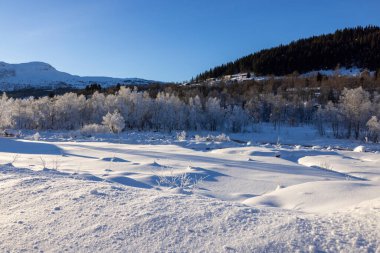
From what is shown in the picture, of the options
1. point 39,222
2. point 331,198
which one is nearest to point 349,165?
point 331,198

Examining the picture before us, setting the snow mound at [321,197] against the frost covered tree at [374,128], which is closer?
the snow mound at [321,197]

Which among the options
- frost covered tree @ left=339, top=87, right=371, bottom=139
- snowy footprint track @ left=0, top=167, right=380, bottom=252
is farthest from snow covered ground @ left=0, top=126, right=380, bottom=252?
frost covered tree @ left=339, top=87, right=371, bottom=139

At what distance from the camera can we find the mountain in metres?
122

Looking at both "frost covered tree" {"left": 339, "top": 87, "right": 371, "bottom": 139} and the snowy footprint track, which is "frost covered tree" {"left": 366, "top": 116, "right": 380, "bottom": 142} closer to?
"frost covered tree" {"left": 339, "top": 87, "right": 371, "bottom": 139}

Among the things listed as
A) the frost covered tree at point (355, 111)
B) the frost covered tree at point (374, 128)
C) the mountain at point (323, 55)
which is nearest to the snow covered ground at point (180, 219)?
the frost covered tree at point (374, 128)

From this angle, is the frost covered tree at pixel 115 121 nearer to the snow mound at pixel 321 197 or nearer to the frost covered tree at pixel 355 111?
the frost covered tree at pixel 355 111

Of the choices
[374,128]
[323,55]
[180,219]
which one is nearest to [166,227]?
[180,219]

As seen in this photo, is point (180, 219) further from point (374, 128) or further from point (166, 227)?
point (374, 128)

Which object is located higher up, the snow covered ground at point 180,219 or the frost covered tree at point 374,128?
the snow covered ground at point 180,219

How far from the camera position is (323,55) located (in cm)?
12756

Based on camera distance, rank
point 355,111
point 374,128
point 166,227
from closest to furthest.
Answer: point 166,227 < point 374,128 < point 355,111

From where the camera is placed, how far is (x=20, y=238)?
13.3 feet

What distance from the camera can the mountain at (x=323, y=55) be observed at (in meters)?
122

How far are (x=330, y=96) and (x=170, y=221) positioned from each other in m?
83.4
